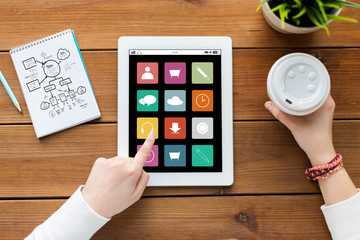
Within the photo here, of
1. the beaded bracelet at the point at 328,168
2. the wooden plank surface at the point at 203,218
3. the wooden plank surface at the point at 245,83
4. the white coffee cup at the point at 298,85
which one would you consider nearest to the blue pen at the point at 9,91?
the wooden plank surface at the point at 245,83

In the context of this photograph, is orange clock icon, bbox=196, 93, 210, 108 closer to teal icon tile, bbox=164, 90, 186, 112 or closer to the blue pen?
teal icon tile, bbox=164, 90, 186, 112

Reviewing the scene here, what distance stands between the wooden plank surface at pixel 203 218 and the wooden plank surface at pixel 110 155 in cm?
2

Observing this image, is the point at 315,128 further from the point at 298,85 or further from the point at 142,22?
the point at 142,22

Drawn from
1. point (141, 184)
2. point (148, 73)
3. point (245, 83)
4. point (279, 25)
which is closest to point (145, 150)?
point (141, 184)

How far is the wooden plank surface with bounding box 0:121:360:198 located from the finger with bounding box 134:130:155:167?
0.10 meters

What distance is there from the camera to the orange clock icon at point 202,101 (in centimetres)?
70

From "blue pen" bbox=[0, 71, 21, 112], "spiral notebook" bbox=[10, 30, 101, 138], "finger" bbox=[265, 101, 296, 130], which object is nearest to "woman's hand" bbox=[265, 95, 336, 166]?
"finger" bbox=[265, 101, 296, 130]

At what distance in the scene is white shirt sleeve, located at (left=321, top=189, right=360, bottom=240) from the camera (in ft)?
2.10

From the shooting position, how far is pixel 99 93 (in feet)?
2.35

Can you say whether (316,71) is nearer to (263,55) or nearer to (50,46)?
(263,55)

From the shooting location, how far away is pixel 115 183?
0.63 meters

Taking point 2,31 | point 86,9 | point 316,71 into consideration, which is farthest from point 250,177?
point 2,31

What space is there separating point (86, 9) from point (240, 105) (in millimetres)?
416

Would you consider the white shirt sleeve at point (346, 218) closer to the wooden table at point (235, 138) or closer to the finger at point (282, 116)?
the wooden table at point (235, 138)
